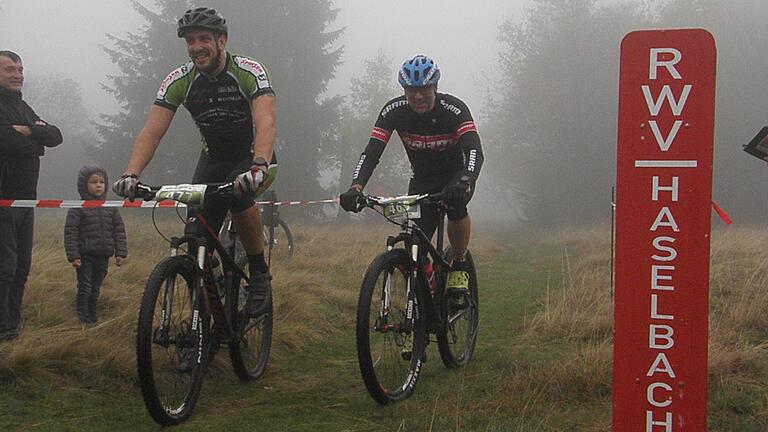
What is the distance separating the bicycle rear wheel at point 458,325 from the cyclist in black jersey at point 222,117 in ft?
3.86

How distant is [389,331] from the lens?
3816 mm

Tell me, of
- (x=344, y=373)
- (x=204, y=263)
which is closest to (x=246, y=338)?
(x=344, y=373)

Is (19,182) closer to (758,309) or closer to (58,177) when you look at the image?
(758,309)

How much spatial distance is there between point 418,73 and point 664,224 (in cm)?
237

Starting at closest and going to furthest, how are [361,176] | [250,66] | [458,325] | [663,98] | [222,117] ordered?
[663,98] → [250,66] → [222,117] → [361,176] → [458,325]

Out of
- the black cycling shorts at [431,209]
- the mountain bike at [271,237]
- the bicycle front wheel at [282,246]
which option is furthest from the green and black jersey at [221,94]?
the bicycle front wheel at [282,246]

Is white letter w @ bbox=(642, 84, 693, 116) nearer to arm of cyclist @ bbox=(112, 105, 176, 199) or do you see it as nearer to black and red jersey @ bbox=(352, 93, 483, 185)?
black and red jersey @ bbox=(352, 93, 483, 185)

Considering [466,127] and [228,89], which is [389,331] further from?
[228,89]

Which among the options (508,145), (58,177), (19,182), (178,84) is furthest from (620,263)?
(58,177)

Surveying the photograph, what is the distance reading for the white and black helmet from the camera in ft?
12.5

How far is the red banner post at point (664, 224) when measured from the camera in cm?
215

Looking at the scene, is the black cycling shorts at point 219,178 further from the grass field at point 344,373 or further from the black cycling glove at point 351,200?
the grass field at point 344,373

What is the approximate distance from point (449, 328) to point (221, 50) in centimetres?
223

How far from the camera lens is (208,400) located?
3.91 metres
